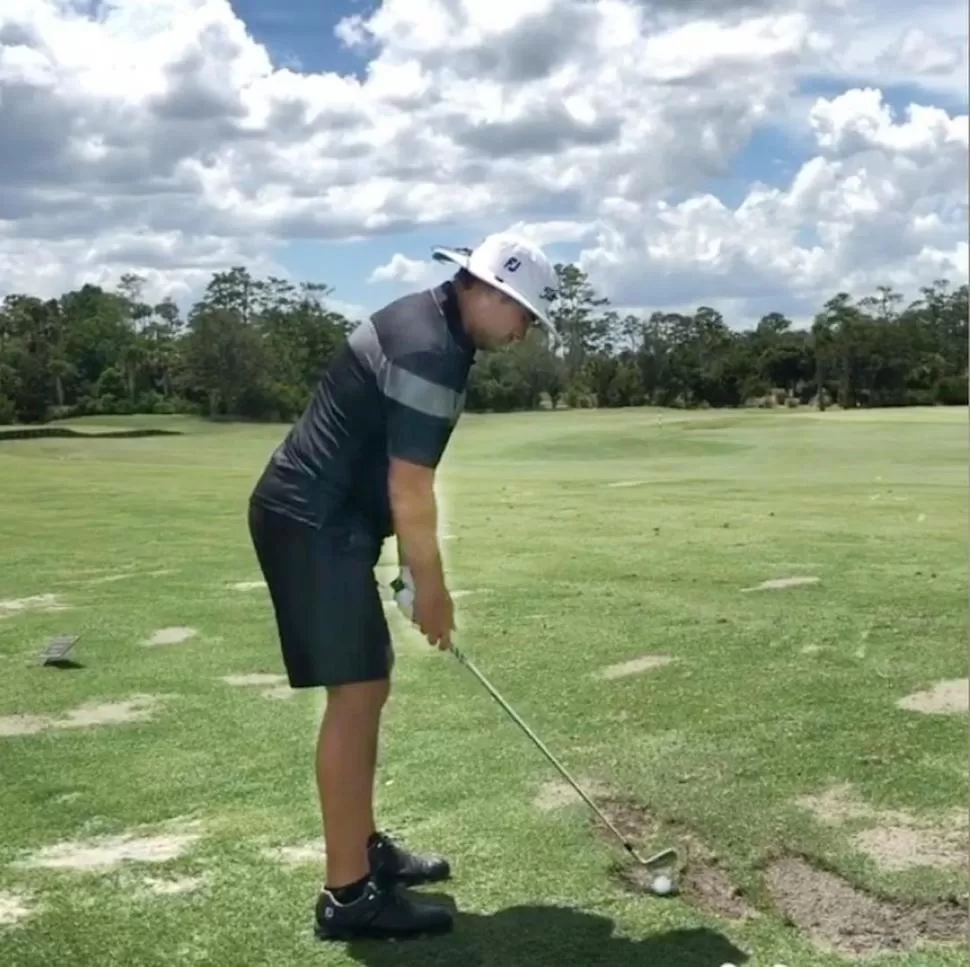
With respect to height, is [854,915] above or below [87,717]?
below

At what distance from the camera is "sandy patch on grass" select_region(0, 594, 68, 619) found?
720 cm

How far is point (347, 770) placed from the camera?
3.46m

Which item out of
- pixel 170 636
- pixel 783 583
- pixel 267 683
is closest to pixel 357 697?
pixel 267 683

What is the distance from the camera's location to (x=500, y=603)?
7438 millimetres

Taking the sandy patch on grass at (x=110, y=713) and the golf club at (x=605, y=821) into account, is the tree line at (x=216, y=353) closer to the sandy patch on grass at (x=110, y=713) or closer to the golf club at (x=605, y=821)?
the golf club at (x=605, y=821)

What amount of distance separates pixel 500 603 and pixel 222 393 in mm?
1724

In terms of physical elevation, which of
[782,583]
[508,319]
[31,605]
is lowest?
[782,583]

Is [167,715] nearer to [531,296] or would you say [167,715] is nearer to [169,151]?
[169,151]

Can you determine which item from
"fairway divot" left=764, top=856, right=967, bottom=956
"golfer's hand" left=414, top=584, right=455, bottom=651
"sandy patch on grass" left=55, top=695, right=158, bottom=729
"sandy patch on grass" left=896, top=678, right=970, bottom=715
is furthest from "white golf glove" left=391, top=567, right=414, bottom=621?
"sandy patch on grass" left=896, top=678, right=970, bottom=715

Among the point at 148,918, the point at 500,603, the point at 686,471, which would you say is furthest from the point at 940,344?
the point at 148,918

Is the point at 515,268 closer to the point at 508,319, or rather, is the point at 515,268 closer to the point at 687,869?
the point at 508,319

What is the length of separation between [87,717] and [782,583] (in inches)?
154

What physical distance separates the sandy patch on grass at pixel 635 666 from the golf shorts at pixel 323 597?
2.50m

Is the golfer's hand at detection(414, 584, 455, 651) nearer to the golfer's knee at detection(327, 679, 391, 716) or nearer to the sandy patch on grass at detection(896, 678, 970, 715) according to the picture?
the golfer's knee at detection(327, 679, 391, 716)
